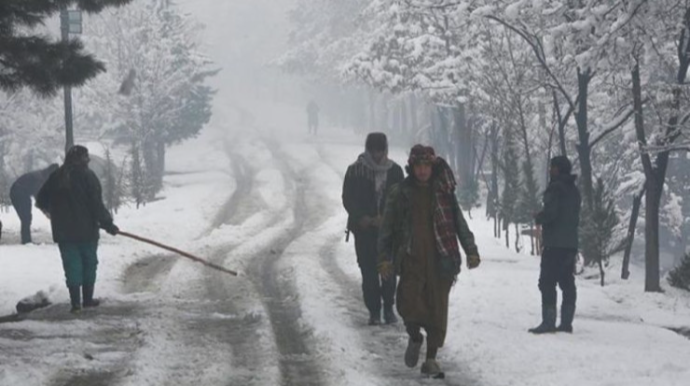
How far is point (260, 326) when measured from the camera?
35.9ft

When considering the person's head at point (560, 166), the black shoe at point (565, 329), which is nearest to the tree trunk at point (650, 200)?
the person's head at point (560, 166)

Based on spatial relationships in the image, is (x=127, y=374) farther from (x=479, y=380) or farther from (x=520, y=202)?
(x=520, y=202)

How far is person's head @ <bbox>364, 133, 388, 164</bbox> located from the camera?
1060cm

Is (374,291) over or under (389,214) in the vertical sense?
under

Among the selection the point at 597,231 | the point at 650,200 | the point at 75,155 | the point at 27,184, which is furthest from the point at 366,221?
the point at 27,184

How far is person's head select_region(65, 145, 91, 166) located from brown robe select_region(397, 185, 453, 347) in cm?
509

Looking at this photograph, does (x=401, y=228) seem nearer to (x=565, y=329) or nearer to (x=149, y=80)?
(x=565, y=329)

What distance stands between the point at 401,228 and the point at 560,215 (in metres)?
2.78

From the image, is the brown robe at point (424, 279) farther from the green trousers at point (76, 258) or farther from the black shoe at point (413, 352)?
the green trousers at point (76, 258)

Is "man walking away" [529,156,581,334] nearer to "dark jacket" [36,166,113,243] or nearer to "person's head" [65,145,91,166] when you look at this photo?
"dark jacket" [36,166,113,243]

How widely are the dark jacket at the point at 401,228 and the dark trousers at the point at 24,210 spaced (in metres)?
11.2

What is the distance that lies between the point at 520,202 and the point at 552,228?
12.6 m

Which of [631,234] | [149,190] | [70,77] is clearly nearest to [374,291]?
[70,77]

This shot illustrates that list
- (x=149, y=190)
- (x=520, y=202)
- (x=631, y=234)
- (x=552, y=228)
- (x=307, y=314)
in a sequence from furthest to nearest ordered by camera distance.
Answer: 1. (x=149, y=190)
2. (x=520, y=202)
3. (x=631, y=234)
4. (x=307, y=314)
5. (x=552, y=228)
